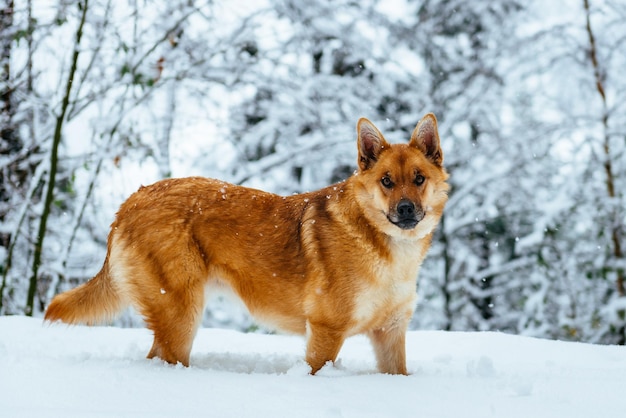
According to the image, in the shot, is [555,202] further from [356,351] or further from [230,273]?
[230,273]

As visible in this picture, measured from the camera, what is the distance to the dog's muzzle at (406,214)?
393 centimetres

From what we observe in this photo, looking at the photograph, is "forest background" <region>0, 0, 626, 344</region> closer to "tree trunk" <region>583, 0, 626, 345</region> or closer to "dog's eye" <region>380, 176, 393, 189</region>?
"tree trunk" <region>583, 0, 626, 345</region>

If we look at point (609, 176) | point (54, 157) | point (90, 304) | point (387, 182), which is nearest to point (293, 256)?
point (387, 182)

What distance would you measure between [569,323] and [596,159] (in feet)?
7.92

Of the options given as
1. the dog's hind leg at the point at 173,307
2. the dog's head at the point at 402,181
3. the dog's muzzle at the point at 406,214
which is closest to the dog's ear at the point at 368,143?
the dog's head at the point at 402,181

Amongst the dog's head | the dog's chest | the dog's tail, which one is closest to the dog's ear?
the dog's head

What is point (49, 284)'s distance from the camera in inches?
346

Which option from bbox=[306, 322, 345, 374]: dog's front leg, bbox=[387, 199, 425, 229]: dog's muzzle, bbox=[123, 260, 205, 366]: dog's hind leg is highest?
bbox=[387, 199, 425, 229]: dog's muzzle

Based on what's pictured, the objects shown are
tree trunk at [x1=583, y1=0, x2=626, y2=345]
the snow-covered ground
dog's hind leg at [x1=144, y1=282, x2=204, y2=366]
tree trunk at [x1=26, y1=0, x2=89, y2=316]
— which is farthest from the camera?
tree trunk at [x1=583, y1=0, x2=626, y2=345]

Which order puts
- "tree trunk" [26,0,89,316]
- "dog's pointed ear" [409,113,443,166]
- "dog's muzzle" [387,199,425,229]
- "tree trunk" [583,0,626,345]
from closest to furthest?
"dog's muzzle" [387,199,425,229], "dog's pointed ear" [409,113,443,166], "tree trunk" [26,0,89,316], "tree trunk" [583,0,626,345]

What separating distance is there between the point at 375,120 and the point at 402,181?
660 cm

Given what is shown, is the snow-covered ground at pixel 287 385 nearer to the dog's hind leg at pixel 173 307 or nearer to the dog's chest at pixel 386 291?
the dog's hind leg at pixel 173 307

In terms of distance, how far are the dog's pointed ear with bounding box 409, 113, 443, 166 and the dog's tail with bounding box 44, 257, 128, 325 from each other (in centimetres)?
224

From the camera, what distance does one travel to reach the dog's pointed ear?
14.1 ft
